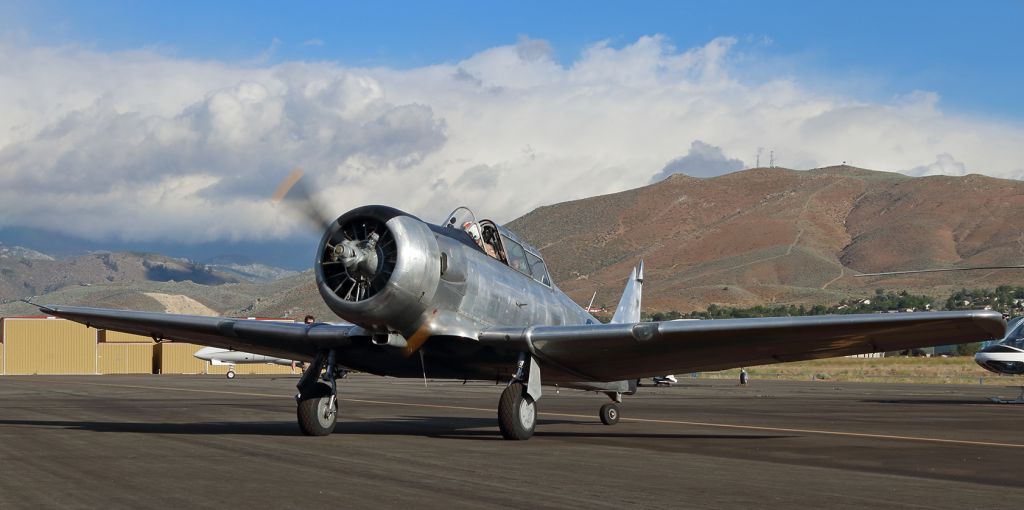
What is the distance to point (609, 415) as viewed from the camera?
21.3 metres

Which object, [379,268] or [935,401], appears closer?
[379,268]

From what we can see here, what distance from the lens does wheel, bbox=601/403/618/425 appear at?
69.8ft

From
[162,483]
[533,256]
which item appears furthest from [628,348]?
[162,483]

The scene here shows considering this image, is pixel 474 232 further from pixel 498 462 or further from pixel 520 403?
pixel 498 462

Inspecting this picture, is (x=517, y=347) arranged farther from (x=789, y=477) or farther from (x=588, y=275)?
(x=588, y=275)

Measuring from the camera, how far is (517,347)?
54.1 ft

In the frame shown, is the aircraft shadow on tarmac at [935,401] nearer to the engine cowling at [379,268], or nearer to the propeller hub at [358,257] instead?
the engine cowling at [379,268]

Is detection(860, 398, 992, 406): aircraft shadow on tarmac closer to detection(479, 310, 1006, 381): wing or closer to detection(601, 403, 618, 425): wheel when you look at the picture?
detection(601, 403, 618, 425): wheel

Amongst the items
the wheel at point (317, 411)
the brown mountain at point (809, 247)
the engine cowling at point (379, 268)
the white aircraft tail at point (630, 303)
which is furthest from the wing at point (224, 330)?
the brown mountain at point (809, 247)

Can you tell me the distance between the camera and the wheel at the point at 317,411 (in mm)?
16359

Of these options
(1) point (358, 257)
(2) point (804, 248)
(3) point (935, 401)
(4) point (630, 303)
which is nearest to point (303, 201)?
(1) point (358, 257)

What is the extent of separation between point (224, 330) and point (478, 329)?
484 centimetres

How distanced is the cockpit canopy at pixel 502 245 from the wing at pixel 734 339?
5.49 feet

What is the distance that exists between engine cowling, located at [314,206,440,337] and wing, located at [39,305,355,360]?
150cm
